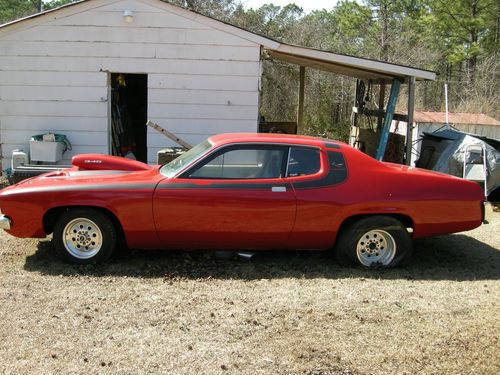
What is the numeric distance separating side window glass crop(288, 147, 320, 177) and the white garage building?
181 inches

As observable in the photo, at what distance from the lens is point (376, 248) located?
18.8 ft

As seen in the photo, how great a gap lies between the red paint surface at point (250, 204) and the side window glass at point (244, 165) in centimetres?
10

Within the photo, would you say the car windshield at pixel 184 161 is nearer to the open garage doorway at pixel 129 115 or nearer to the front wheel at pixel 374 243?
the front wheel at pixel 374 243

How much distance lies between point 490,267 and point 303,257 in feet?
6.91

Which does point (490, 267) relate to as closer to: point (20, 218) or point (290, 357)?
point (290, 357)

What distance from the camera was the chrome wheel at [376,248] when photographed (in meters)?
5.67

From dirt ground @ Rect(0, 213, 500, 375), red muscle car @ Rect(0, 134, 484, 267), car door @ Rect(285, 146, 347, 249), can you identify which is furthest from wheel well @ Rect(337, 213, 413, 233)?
dirt ground @ Rect(0, 213, 500, 375)

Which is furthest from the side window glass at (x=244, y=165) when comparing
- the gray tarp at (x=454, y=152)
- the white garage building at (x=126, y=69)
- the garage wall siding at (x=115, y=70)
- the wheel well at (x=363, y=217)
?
the gray tarp at (x=454, y=152)

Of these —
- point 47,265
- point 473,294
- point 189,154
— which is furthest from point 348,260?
point 47,265

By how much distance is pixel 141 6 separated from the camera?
32.4 ft

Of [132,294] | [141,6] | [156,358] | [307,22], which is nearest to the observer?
[156,358]

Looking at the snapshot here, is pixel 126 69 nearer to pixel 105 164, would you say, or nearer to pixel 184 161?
pixel 105 164

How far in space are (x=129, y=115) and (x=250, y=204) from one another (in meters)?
8.62

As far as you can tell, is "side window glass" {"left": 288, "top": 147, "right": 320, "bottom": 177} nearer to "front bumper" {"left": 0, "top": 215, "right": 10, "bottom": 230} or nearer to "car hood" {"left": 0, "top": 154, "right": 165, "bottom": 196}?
"car hood" {"left": 0, "top": 154, "right": 165, "bottom": 196}
